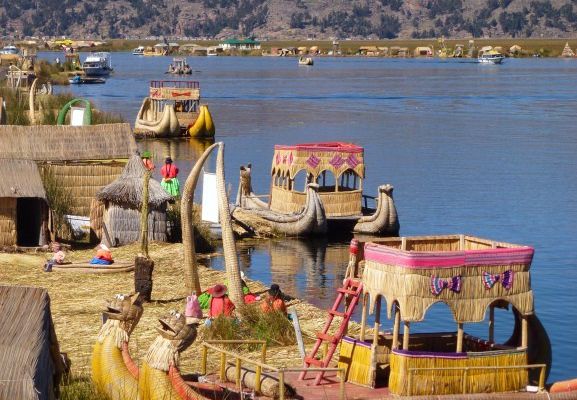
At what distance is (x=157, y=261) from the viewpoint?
81.2ft

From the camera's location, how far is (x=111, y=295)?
21.3 meters

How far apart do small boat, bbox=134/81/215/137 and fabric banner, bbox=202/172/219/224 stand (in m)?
32.8

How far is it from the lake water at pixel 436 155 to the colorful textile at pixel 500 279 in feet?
20.8

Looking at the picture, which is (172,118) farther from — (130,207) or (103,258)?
(103,258)

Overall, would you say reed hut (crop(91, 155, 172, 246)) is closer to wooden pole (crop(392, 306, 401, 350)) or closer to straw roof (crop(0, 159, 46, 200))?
straw roof (crop(0, 159, 46, 200))

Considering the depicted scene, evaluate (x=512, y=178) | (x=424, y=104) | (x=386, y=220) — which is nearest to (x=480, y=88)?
(x=424, y=104)

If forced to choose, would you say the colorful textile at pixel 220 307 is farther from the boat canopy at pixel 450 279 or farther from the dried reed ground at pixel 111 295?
the boat canopy at pixel 450 279

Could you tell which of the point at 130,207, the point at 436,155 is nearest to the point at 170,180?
the point at 130,207

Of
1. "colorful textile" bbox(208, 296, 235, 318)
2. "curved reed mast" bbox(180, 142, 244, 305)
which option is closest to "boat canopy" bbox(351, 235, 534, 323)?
"colorful textile" bbox(208, 296, 235, 318)

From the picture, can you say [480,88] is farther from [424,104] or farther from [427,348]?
[427,348]

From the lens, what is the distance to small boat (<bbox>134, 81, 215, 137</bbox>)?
6147 cm

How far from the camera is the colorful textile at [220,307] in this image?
739 inches

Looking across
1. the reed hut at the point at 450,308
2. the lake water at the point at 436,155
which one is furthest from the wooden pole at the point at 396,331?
the lake water at the point at 436,155

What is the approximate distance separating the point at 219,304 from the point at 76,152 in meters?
11.7
